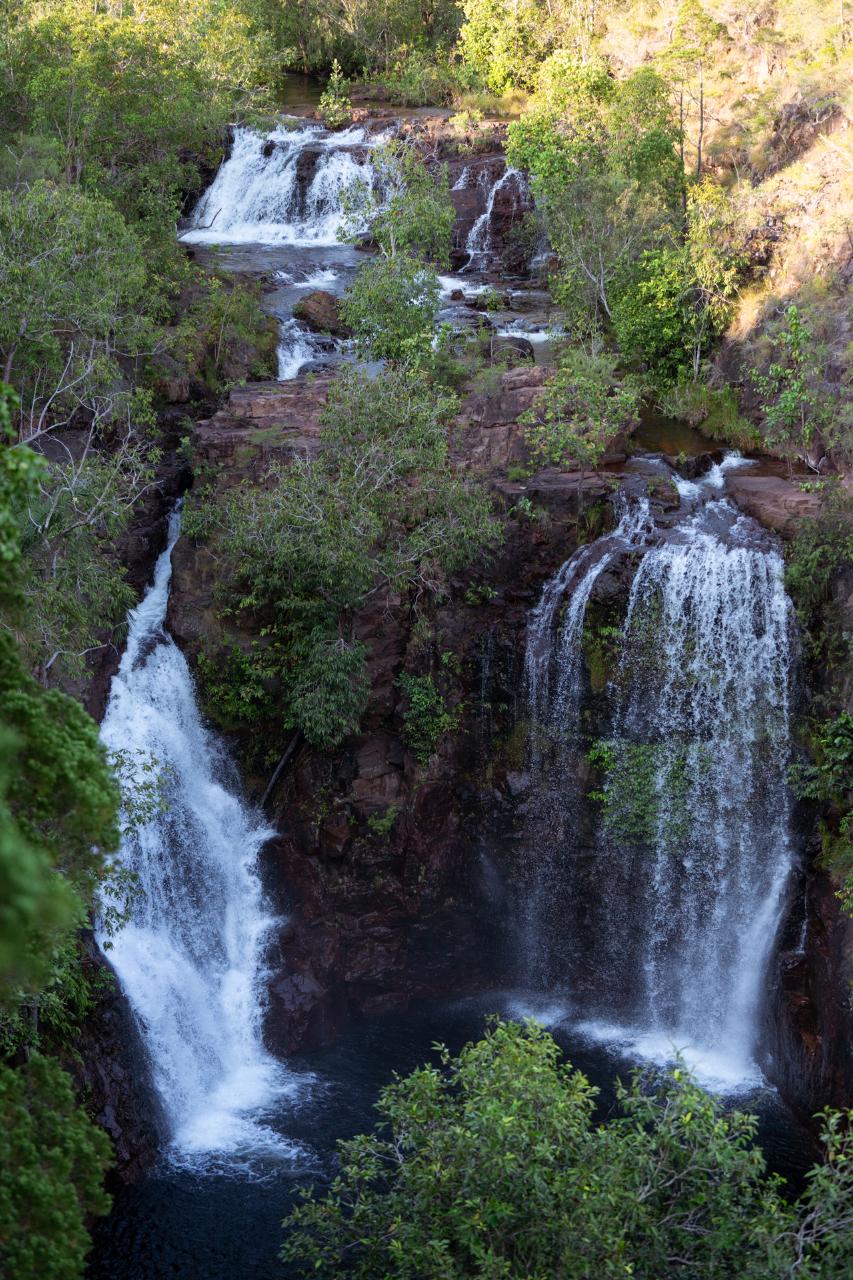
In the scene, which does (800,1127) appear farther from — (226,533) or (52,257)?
(52,257)

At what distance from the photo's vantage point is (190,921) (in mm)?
20812

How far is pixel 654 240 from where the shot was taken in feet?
104

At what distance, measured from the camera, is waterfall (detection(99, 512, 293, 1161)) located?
1917cm

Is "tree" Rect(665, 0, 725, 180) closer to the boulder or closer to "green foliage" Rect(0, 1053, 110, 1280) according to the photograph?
the boulder

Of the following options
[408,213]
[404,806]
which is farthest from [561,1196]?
[408,213]

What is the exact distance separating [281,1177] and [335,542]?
10.7 meters

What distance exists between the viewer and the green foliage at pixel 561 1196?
1080cm

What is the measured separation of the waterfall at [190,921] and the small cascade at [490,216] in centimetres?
2211

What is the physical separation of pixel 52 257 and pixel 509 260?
21.0 meters

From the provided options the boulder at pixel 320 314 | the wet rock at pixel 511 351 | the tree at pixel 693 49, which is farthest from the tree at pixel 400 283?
the tree at pixel 693 49

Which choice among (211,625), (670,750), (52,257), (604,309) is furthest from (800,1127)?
(604,309)

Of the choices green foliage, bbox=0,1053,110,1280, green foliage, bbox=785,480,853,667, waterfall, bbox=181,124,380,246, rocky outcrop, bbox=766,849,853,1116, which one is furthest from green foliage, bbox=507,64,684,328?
green foliage, bbox=0,1053,110,1280

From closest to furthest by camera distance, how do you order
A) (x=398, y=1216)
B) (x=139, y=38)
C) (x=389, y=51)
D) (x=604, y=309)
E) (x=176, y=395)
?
(x=398, y=1216)
(x=176, y=395)
(x=139, y=38)
(x=604, y=309)
(x=389, y=51)

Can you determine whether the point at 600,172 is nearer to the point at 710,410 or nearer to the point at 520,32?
the point at 710,410
